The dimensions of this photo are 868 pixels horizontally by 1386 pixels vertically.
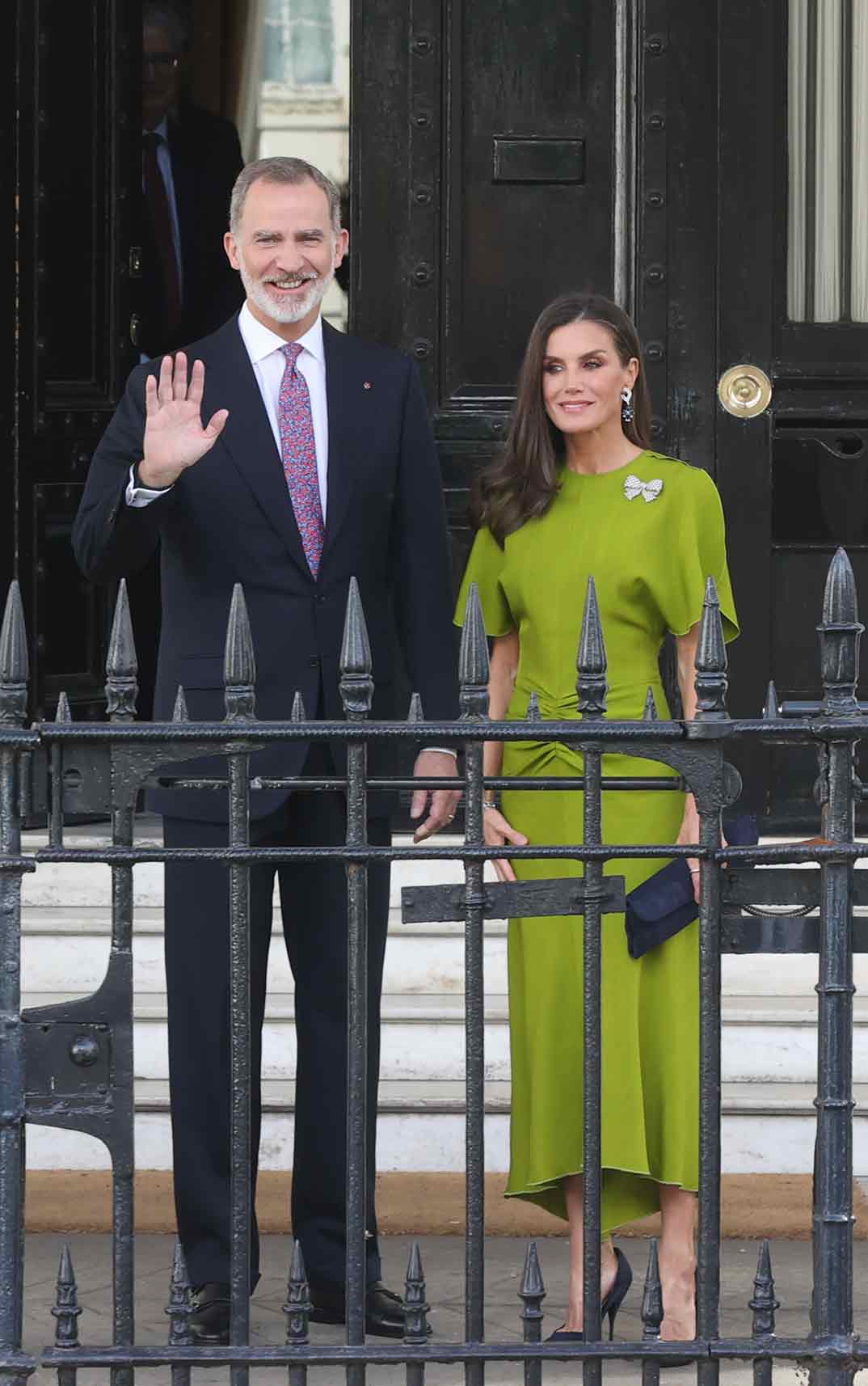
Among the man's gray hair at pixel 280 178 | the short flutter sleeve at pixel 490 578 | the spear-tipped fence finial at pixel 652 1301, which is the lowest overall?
the spear-tipped fence finial at pixel 652 1301

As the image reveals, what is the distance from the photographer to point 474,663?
11.0 feet

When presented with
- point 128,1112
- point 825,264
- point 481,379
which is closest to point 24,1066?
point 128,1112

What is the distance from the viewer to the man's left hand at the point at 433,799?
4340 mm

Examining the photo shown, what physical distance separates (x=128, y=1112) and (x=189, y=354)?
173 cm

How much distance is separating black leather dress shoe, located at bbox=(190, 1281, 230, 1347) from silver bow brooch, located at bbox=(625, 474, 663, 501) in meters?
1.61

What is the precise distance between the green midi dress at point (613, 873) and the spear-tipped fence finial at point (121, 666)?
1158 mm

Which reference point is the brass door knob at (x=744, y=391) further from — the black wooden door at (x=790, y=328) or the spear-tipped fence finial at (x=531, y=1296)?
the spear-tipped fence finial at (x=531, y=1296)

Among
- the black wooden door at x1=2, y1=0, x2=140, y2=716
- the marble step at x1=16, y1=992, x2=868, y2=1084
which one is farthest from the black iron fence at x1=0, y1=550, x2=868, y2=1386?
the black wooden door at x1=2, y1=0, x2=140, y2=716

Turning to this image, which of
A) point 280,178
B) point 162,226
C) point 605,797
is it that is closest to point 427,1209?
point 605,797

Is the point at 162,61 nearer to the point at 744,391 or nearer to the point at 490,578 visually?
the point at 744,391

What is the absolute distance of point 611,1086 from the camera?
4.39 meters

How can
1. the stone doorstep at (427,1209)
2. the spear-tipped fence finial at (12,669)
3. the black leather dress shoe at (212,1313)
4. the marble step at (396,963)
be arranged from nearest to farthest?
the spear-tipped fence finial at (12,669)
the black leather dress shoe at (212,1313)
the stone doorstep at (427,1209)
the marble step at (396,963)

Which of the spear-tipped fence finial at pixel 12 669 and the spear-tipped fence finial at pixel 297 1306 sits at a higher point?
the spear-tipped fence finial at pixel 12 669

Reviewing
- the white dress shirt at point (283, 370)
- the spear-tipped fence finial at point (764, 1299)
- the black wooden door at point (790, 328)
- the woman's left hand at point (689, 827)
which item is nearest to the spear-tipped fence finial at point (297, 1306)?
the spear-tipped fence finial at point (764, 1299)
